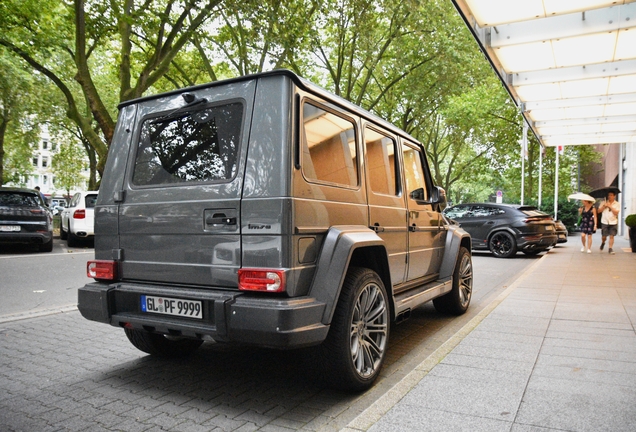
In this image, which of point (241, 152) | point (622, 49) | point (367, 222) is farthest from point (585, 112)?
point (241, 152)

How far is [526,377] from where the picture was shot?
12.3 ft

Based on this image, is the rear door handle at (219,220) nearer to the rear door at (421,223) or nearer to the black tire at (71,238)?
the rear door at (421,223)

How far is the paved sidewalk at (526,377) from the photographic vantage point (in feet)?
9.77

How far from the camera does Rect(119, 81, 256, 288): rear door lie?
11.0 feet

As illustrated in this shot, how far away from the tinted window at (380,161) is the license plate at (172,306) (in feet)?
5.78

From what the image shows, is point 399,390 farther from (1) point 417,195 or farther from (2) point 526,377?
(1) point 417,195

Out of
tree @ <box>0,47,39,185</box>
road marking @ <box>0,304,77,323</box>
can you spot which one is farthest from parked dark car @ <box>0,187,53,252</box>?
tree @ <box>0,47,39,185</box>

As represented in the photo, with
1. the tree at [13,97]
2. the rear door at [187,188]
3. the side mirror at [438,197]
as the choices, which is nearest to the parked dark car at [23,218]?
the tree at [13,97]

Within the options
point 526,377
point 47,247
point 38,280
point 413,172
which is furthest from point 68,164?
point 526,377

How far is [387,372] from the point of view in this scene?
4.18 meters

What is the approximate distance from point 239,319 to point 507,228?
12986 mm

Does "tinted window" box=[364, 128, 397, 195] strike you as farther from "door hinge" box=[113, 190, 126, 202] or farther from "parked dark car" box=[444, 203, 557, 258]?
"parked dark car" box=[444, 203, 557, 258]

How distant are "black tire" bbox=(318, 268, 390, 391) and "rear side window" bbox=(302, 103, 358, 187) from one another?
2.37 feet

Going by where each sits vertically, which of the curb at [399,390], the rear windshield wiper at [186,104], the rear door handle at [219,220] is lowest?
the curb at [399,390]
